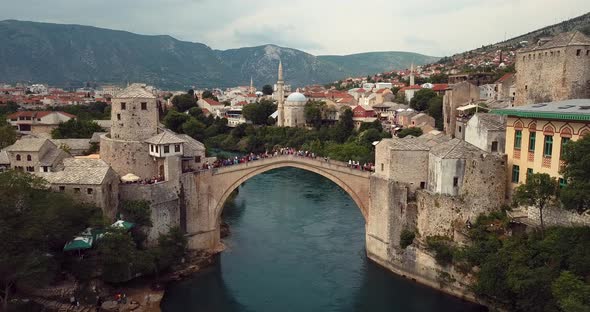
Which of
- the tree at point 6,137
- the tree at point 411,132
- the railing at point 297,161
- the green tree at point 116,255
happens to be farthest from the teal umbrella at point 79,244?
the tree at point 411,132

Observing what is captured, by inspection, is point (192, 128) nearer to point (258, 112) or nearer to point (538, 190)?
point (258, 112)

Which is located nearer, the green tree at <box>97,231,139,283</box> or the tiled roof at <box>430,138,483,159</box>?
the green tree at <box>97,231,139,283</box>

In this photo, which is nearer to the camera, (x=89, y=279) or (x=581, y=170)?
(x=581, y=170)

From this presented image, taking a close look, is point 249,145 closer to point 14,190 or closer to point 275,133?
point 275,133

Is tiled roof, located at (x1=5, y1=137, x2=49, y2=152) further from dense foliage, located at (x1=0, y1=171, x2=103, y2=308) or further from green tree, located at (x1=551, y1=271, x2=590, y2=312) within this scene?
green tree, located at (x1=551, y1=271, x2=590, y2=312)

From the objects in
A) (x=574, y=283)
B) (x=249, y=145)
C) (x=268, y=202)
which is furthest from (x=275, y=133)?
(x=574, y=283)

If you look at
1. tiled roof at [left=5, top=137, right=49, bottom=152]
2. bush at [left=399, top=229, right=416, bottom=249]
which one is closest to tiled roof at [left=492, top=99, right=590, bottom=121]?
bush at [left=399, top=229, right=416, bottom=249]

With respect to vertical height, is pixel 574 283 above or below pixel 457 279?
above
